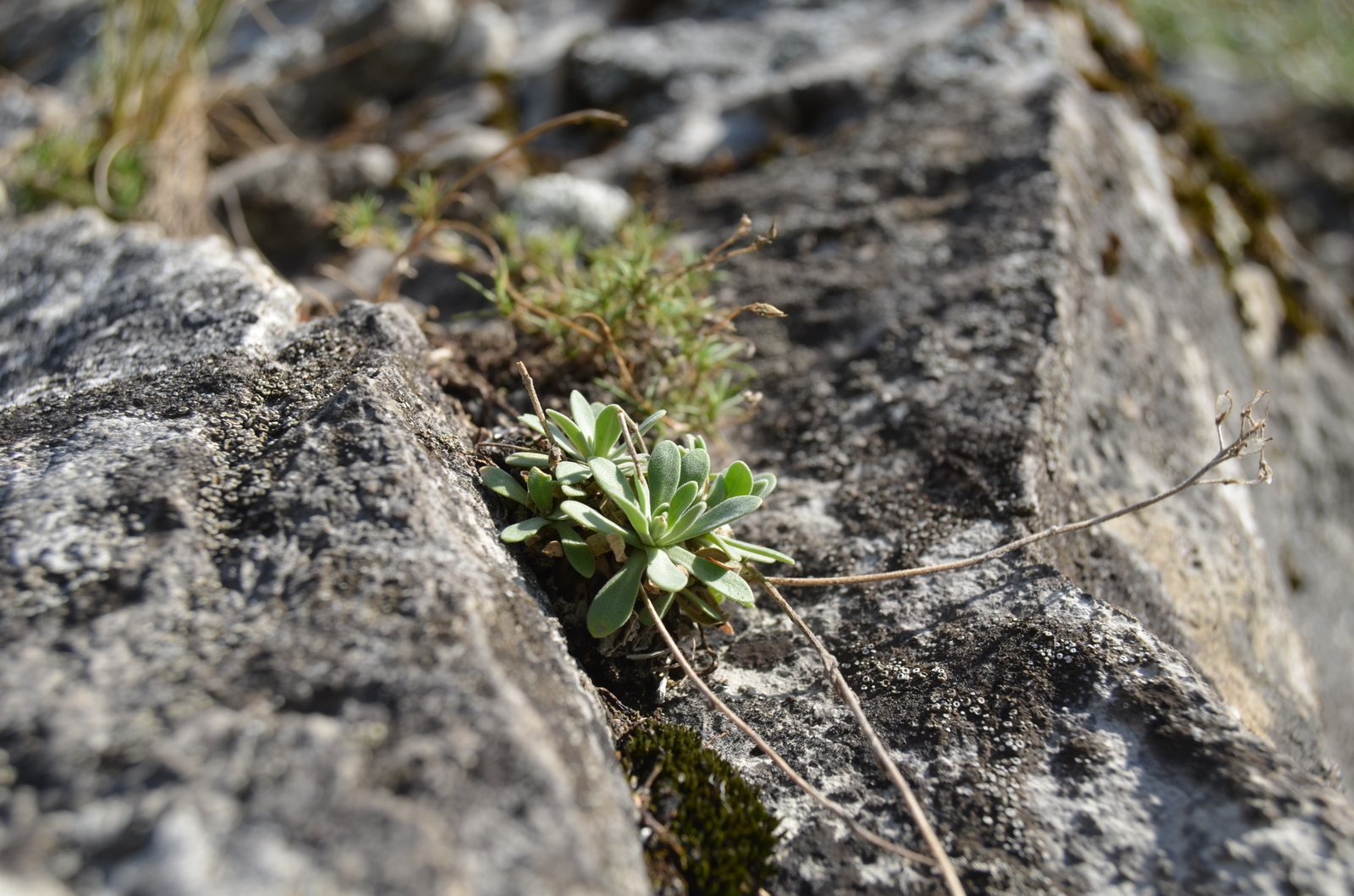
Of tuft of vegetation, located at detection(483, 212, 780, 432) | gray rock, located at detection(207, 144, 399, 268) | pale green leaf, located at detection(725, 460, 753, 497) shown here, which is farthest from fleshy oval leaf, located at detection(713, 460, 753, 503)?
gray rock, located at detection(207, 144, 399, 268)

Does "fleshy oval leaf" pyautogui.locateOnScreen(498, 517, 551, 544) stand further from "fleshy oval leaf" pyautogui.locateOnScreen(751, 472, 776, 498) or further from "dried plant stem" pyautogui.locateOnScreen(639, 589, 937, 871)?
"fleshy oval leaf" pyautogui.locateOnScreen(751, 472, 776, 498)

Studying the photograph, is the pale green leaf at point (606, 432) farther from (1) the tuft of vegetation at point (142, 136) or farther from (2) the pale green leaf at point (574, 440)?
(1) the tuft of vegetation at point (142, 136)

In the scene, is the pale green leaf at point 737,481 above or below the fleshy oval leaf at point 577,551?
above

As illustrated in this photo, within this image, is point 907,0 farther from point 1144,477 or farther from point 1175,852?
point 1175,852

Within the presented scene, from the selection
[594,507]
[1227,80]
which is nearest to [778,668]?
[594,507]

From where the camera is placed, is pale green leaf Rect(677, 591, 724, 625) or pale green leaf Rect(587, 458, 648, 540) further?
pale green leaf Rect(677, 591, 724, 625)

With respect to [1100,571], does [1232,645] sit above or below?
below

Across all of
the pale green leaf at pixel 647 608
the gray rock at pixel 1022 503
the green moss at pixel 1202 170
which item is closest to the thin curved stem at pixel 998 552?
the gray rock at pixel 1022 503
